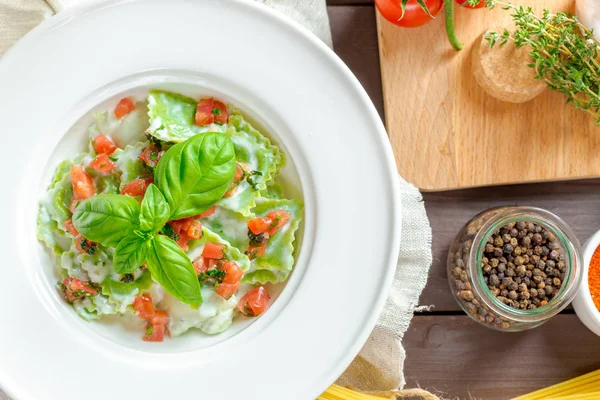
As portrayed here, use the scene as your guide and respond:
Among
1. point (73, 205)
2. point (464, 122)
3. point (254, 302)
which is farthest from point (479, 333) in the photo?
point (73, 205)

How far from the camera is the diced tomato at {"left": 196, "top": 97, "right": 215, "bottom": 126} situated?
125 inches

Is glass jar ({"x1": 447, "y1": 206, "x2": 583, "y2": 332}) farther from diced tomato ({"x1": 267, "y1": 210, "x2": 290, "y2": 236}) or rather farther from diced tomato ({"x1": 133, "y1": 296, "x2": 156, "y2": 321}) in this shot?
diced tomato ({"x1": 133, "y1": 296, "x2": 156, "y2": 321})

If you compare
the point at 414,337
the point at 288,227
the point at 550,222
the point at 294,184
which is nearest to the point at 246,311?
the point at 288,227

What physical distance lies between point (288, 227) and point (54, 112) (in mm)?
1175

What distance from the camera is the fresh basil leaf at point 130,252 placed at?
9.21 ft

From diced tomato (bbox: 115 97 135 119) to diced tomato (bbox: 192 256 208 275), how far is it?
769 mm

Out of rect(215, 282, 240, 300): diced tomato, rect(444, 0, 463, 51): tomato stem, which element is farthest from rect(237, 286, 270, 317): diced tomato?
rect(444, 0, 463, 51): tomato stem

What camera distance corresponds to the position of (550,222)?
3.48 m

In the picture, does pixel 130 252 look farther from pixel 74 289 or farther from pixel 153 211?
pixel 74 289

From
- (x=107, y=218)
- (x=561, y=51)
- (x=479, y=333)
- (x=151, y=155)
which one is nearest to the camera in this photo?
(x=107, y=218)

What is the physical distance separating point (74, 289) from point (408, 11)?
2.11 m

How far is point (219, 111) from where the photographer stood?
3.17 metres

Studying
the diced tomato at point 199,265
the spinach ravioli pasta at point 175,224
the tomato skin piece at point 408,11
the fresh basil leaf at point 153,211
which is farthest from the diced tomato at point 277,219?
the tomato skin piece at point 408,11

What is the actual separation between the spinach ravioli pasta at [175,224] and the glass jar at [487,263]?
97 cm
